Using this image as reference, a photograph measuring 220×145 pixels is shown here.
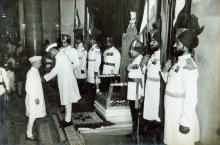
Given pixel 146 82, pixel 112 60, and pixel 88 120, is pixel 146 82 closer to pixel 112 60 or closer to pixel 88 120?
pixel 88 120

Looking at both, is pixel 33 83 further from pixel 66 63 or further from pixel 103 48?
pixel 103 48

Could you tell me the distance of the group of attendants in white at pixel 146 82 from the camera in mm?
1933

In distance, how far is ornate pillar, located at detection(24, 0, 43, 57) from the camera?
2.93m

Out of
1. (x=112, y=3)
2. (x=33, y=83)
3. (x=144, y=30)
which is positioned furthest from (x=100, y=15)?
(x=33, y=83)

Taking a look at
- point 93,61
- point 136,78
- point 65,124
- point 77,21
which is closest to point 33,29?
point 65,124

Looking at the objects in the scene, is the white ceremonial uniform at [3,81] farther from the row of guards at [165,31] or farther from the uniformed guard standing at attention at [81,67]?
the uniformed guard standing at attention at [81,67]

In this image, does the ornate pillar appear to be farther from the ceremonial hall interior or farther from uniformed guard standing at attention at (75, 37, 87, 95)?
uniformed guard standing at attention at (75, 37, 87, 95)

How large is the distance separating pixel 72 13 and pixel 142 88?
246 cm

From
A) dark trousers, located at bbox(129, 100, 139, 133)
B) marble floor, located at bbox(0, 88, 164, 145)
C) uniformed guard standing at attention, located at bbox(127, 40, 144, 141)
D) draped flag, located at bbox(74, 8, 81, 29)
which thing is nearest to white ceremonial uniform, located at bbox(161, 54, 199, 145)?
marble floor, located at bbox(0, 88, 164, 145)

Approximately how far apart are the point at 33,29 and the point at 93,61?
1.57 metres

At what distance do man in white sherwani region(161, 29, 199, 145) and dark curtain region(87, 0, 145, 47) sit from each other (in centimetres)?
130

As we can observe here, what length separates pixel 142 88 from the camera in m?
3.01

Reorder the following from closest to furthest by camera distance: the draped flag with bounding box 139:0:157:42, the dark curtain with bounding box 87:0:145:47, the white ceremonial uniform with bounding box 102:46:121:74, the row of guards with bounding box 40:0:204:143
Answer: the row of guards with bounding box 40:0:204:143
the draped flag with bounding box 139:0:157:42
the dark curtain with bounding box 87:0:145:47
the white ceremonial uniform with bounding box 102:46:121:74

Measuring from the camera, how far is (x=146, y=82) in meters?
2.77
